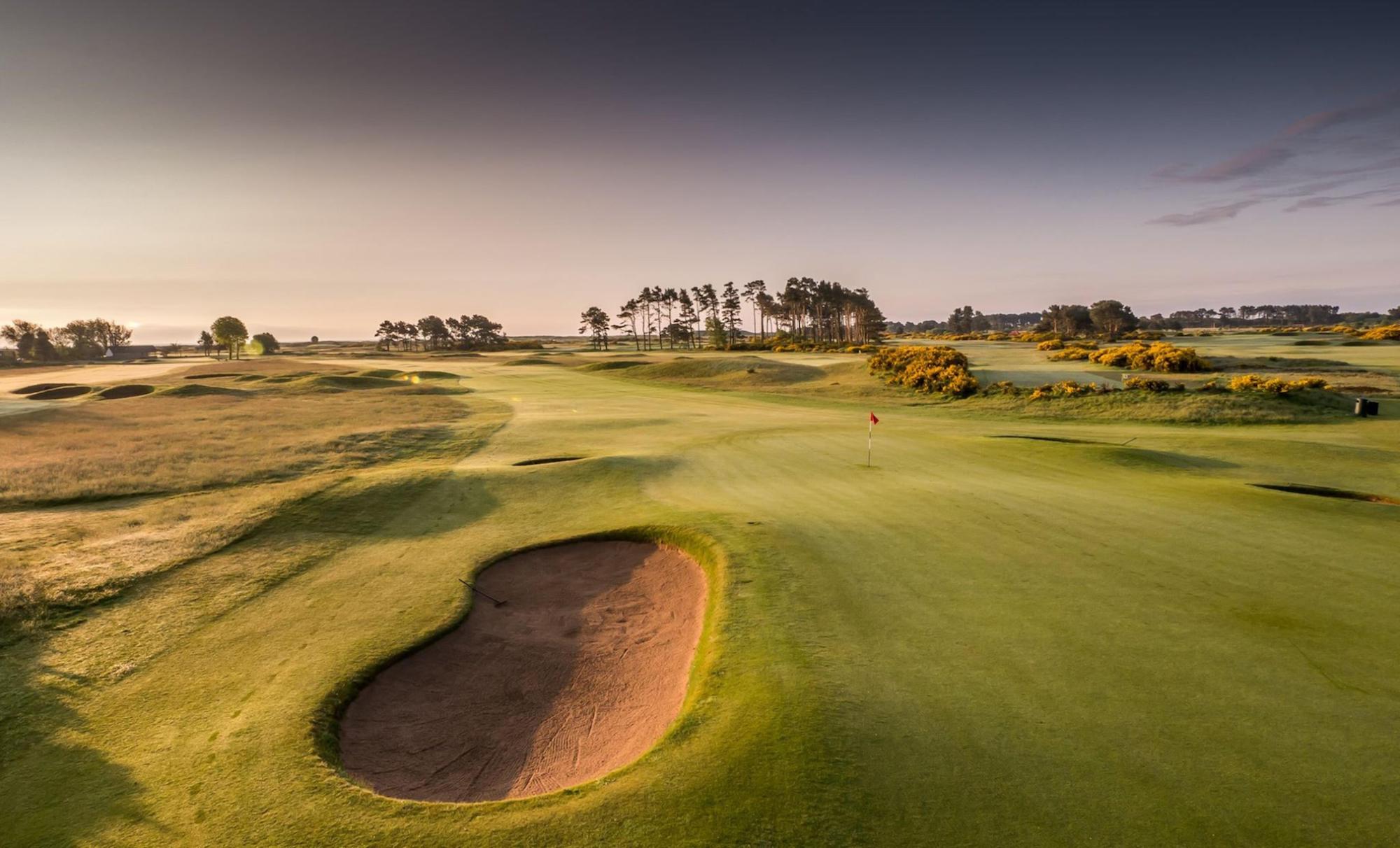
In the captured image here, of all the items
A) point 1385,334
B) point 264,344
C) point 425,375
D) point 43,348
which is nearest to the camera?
point 425,375

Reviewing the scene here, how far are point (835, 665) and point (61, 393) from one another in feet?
223

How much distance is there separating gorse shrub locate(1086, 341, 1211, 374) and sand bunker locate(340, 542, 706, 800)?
4652 cm

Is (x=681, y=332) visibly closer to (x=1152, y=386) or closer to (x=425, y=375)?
(x=425, y=375)

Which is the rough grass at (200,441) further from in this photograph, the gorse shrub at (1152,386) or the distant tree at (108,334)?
the distant tree at (108,334)

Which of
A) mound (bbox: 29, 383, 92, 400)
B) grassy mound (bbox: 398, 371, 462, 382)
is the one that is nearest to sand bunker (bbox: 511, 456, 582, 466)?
grassy mound (bbox: 398, 371, 462, 382)

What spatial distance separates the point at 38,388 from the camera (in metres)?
50.6

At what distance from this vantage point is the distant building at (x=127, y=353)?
13700cm

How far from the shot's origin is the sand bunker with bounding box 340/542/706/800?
6453 mm

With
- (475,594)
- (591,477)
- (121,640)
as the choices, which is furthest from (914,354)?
(121,640)

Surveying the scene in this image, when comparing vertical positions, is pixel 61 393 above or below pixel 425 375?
above

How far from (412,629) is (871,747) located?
7.11 meters

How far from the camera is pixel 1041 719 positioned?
588 centimetres

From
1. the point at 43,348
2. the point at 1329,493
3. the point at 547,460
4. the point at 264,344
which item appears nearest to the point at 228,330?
the point at 43,348

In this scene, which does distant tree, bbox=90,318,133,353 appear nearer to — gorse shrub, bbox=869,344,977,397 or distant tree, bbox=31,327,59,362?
distant tree, bbox=31,327,59,362
